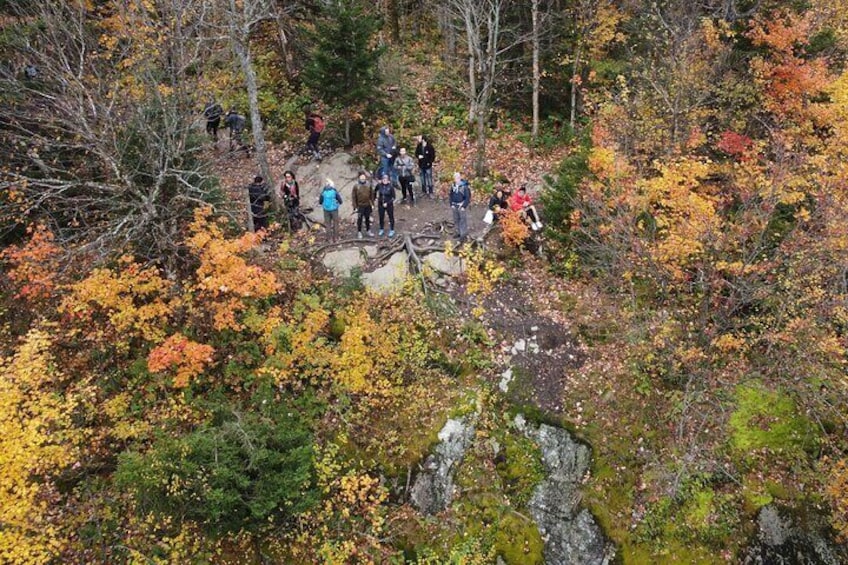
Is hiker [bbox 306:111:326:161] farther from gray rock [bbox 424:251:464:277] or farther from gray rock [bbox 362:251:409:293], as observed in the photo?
gray rock [bbox 424:251:464:277]

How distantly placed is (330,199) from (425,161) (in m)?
3.92

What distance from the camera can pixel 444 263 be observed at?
570 inches

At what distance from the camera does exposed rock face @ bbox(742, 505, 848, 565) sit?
10.2 metres

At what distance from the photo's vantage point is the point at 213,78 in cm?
1969

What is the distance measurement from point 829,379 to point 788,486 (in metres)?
2.47

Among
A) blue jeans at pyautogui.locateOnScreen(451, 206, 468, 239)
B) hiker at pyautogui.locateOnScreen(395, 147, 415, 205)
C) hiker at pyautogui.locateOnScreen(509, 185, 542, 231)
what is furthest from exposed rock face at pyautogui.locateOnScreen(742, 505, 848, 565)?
hiker at pyautogui.locateOnScreen(395, 147, 415, 205)

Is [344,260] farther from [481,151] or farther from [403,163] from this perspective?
[481,151]

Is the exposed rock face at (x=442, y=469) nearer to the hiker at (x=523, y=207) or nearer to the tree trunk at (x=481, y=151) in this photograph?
the hiker at (x=523, y=207)

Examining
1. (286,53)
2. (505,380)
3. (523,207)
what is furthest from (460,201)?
(286,53)

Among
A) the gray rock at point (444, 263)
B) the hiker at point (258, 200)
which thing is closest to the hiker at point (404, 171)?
the gray rock at point (444, 263)

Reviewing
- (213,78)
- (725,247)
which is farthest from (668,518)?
(213,78)

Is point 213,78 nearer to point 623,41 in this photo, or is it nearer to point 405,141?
point 405,141

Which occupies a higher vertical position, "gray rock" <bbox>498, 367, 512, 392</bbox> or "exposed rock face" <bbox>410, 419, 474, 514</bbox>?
"gray rock" <bbox>498, 367, 512, 392</bbox>

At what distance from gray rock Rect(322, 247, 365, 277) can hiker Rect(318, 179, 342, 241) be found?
0.60 m
